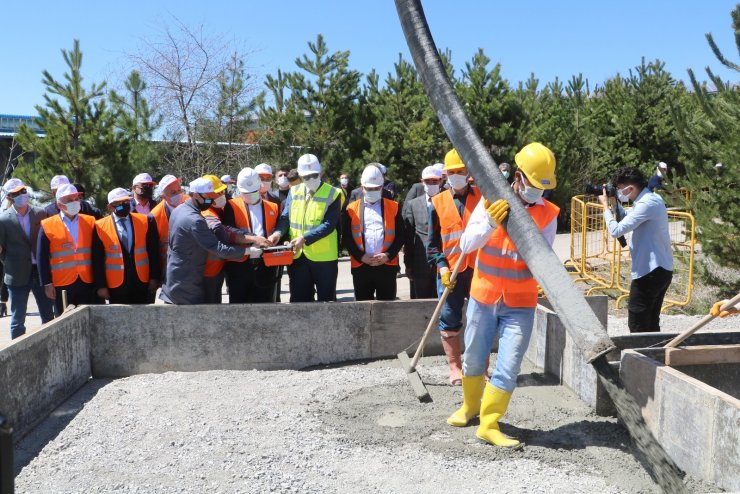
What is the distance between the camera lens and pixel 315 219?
22.8ft

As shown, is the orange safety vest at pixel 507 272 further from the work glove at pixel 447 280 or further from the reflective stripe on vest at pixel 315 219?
the reflective stripe on vest at pixel 315 219

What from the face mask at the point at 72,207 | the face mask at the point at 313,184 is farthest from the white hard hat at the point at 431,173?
the face mask at the point at 72,207

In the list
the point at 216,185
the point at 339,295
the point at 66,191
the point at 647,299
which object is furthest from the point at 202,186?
the point at 339,295

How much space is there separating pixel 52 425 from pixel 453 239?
3.34 m

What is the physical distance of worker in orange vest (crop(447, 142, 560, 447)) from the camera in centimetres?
466

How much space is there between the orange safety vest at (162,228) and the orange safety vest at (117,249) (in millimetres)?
185

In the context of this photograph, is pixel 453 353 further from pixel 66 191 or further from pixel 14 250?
pixel 14 250

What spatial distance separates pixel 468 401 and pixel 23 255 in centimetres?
498

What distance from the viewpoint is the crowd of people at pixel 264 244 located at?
6.00 meters

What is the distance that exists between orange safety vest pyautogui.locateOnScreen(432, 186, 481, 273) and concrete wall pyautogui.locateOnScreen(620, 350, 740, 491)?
5.44 ft

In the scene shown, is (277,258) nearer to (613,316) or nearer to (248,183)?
(248,183)

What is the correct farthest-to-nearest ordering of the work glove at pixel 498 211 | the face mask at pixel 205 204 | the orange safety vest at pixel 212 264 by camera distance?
the orange safety vest at pixel 212 264
the face mask at pixel 205 204
the work glove at pixel 498 211

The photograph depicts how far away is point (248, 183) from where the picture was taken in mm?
6941

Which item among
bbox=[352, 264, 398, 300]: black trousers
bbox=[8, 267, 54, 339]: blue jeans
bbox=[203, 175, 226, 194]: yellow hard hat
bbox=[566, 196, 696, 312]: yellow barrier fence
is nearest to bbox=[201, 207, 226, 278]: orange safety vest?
bbox=[203, 175, 226, 194]: yellow hard hat
